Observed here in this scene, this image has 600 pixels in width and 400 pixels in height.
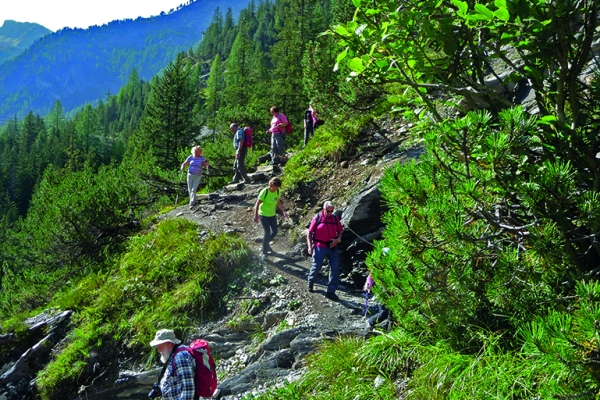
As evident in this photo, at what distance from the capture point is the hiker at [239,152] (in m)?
15.6

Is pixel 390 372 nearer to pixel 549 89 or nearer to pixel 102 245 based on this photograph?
pixel 549 89

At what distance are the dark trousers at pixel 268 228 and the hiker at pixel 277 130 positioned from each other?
5.64 meters

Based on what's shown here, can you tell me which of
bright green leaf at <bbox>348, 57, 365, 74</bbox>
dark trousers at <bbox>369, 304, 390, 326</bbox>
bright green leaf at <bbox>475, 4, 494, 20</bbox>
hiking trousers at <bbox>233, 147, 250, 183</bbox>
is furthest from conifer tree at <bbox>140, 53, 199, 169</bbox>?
bright green leaf at <bbox>475, 4, 494, 20</bbox>

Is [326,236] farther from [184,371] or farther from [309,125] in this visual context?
[309,125]

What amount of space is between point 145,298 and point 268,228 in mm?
3362

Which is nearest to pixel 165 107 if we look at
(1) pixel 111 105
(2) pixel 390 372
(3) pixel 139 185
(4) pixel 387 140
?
(3) pixel 139 185

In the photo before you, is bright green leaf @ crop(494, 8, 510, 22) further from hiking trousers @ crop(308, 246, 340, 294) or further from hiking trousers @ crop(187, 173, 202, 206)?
hiking trousers @ crop(187, 173, 202, 206)

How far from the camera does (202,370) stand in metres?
5.27

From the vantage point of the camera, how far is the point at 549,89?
3.88 m

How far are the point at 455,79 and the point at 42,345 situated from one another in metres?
11.5

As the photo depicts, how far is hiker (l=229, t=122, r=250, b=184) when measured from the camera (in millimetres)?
15586

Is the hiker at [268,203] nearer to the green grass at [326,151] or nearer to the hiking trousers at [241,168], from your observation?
the green grass at [326,151]

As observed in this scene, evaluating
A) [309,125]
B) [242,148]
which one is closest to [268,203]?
[242,148]

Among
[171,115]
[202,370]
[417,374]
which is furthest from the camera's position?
[171,115]
